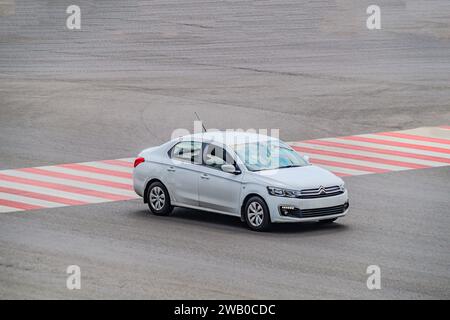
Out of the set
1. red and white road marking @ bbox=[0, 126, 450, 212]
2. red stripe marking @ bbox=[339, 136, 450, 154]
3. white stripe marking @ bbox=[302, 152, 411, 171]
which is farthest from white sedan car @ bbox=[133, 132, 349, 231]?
red stripe marking @ bbox=[339, 136, 450, 154]

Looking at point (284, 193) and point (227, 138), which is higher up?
point (227, 138)

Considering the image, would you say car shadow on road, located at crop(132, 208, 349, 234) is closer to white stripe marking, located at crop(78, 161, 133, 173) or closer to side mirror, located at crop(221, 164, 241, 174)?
side mirror, located at crop(221, 164, 241, 174)

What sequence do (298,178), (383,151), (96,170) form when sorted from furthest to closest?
(383,151) → (96,170) → (298,178)

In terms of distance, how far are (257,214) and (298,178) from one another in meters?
0.91

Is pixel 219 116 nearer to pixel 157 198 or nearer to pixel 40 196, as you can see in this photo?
pixel 40 196

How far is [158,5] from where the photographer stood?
4156cm

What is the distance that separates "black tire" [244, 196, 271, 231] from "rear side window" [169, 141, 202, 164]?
1.50m

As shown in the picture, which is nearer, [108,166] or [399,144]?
[108,166]

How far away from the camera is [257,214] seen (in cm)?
1895

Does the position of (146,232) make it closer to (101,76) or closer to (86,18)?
(101,76)

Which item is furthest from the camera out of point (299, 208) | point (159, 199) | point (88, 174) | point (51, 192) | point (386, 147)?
point (386, 147)

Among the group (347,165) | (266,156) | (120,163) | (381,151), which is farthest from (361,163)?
(266,156)

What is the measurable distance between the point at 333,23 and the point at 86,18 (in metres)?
8.76

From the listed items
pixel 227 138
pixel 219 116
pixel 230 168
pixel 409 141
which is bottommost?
pixel 409 141
